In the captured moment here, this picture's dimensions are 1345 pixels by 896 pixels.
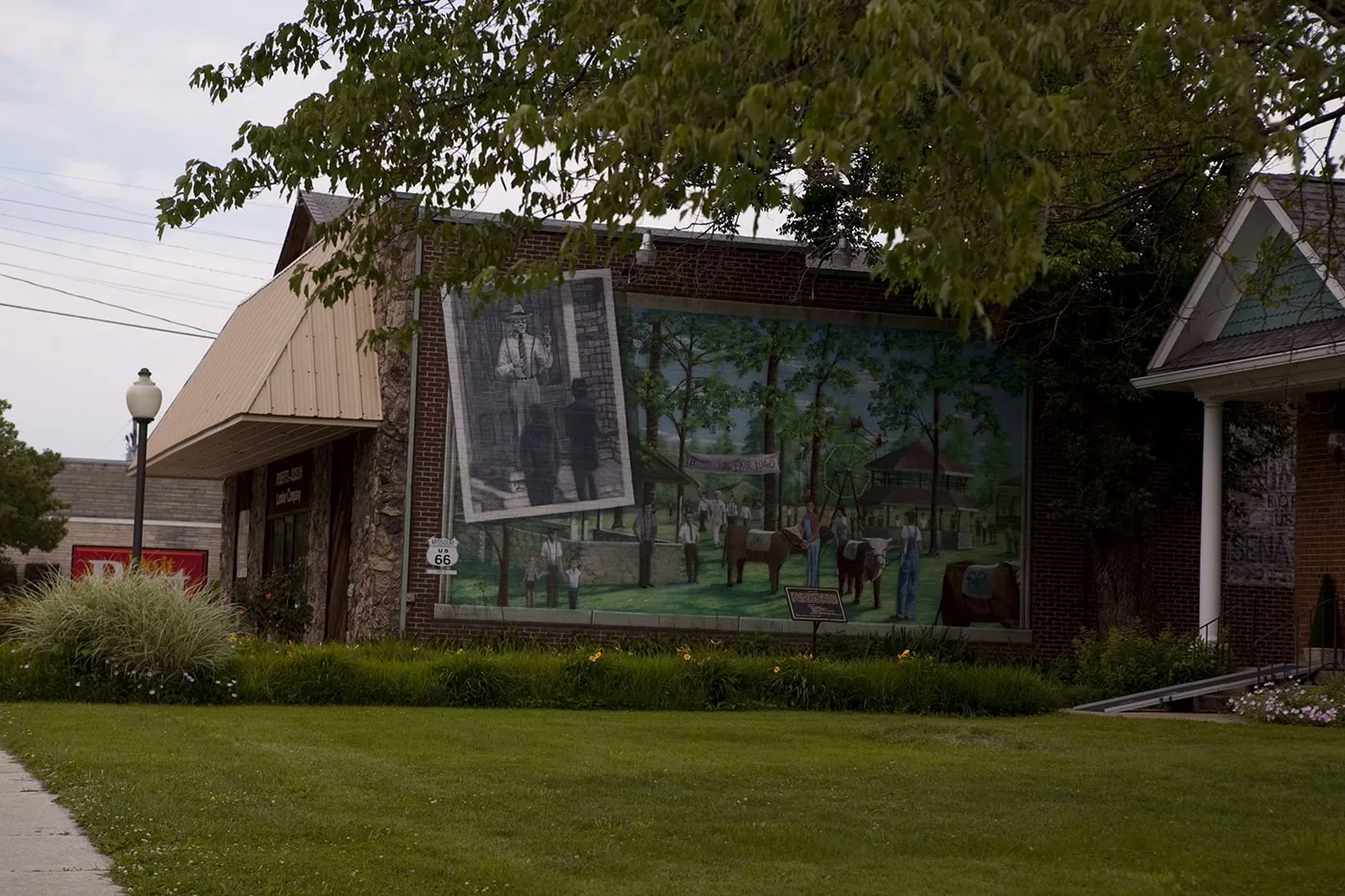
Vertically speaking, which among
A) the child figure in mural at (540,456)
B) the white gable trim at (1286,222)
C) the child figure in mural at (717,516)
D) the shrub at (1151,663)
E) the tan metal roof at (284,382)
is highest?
the white gable trim at (1286,222)

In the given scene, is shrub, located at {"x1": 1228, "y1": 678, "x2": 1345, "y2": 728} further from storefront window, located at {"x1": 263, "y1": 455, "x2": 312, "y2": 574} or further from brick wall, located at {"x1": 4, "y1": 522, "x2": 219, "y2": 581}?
brick wall, located at {"x1": 4, "y1": 522, "x2": 219, "y2": 581}

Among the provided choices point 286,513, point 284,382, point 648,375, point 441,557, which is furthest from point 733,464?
point 286,513

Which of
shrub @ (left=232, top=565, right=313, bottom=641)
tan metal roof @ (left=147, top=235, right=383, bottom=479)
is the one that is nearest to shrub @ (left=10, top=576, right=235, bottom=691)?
tan metal roof @ (left=147, top=235, right=383, bottom=479)

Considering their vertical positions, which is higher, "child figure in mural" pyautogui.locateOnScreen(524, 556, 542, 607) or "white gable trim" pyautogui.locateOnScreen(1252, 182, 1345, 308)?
"white gable trim" pyautogui.locateOnScreen(1252, 182, 1345, 308)

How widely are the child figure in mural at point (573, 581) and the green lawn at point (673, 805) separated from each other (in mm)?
6777

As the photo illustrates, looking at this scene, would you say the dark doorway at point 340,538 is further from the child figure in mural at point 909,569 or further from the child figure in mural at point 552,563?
the child figure in mural at point 909,569

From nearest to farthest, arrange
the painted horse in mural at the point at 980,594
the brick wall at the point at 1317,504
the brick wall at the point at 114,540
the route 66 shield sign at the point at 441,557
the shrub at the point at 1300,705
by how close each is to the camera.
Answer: the shrub at the point at 1300,705
the brick wall at the point at 1317,504
the route 66 shield sign at the point at 441,557
the painted horse in mural at the point at 980,594
the brick wall at the point at 114,540

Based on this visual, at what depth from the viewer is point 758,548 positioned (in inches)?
909

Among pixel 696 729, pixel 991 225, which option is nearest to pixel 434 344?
pixel 696 729

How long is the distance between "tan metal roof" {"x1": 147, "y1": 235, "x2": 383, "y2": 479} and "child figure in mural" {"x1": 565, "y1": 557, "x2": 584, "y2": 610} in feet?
10.7

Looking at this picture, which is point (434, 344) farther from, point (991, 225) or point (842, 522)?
point (991, 225)

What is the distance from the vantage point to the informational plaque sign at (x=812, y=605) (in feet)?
72.9

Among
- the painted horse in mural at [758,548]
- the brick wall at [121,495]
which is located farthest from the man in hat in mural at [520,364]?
the brick wall at [121,495]

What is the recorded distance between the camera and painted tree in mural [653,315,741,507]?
899 inches
